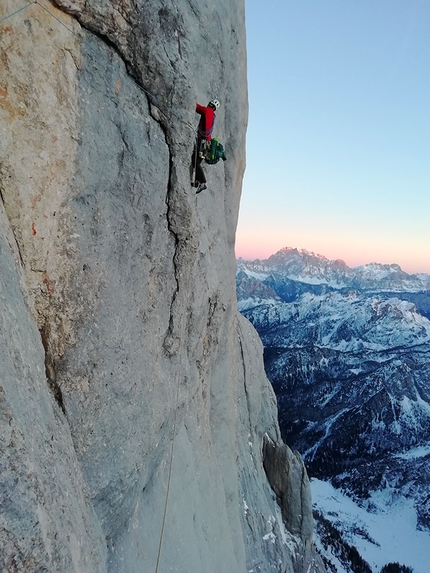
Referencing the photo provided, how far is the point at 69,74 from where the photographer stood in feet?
21.0

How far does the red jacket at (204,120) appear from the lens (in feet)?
30.5

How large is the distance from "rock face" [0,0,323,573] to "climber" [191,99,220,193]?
54 cm

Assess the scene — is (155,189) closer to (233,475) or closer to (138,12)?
(138,12)

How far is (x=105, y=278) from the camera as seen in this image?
7.08 meters

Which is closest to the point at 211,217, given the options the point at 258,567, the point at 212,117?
the point at 212,117

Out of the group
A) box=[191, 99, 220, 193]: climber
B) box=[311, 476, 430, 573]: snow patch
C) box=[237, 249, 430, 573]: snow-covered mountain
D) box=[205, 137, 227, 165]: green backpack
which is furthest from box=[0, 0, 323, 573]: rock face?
box=[311, 476, 430, 573]: snow patch

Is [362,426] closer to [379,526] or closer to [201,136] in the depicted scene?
[379,526]

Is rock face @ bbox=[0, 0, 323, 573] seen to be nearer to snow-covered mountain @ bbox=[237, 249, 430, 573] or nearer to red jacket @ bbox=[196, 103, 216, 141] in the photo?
red jacket @ bbox=[196, 103, 216, 141]

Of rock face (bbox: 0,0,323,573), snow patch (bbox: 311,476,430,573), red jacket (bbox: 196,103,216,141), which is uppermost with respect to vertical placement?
red jacket (bbox: 196,103,216,141)

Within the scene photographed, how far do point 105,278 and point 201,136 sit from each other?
4.61 meters

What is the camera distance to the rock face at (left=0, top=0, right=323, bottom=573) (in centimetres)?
520

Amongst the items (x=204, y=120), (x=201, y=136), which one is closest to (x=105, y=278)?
(x=201, y=136)

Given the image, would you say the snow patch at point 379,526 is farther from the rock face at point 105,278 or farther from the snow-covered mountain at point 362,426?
the rock face at point 105,278

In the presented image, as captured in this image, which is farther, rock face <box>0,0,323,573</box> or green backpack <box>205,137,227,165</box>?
green backpack <box>205,137,227,165</box>
